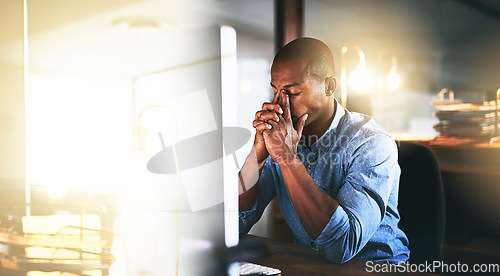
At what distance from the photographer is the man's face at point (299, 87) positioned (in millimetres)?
1420

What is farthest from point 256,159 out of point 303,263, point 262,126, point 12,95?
point 12,95

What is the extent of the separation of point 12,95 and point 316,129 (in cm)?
98

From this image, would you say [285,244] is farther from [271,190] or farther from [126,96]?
[126,96]

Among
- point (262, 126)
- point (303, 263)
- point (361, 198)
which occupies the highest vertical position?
point (262, 126)

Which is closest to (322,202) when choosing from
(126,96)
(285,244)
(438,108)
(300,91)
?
(285,244)

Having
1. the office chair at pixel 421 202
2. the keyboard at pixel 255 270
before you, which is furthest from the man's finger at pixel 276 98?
the keyboard at pixel 255 270

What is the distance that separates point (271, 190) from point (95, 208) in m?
0.63

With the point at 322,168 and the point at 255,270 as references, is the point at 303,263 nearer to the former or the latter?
the point at 255,270

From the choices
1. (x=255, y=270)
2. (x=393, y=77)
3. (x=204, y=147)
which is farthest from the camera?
(x=393, y=77)

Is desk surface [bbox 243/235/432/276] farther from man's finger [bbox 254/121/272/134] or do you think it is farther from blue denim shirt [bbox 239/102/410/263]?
man's finger [bbox 254/121/272/134]

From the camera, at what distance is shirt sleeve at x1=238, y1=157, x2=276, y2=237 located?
146 centimetres

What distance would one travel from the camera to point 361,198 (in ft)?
3.80

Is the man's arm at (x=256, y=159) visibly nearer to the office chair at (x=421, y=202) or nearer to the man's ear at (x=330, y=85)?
the man's ear at (x=330, y=85)

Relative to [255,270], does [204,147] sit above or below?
above
